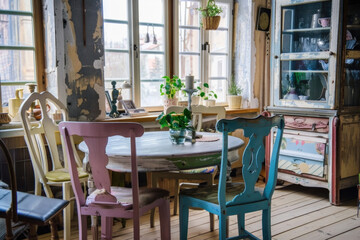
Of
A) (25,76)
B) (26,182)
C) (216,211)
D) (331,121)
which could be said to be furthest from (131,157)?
(331,121)

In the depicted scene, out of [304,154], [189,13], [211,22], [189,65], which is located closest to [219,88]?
[189,65]

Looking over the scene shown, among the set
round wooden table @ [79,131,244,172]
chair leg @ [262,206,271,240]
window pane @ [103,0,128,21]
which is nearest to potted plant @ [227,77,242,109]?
window pane @ [103,0,128,21]

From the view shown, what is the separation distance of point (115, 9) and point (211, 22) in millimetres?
1048

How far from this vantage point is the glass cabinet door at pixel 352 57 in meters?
3.63

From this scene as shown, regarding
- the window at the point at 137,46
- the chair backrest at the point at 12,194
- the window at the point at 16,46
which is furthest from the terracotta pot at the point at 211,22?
the chair backrest at the point at 12,194

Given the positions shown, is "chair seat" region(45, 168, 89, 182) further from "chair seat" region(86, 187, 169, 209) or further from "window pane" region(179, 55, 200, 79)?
"window pane" region(179, 55, 200, 79)

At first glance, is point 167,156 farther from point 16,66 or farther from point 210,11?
point 210,11

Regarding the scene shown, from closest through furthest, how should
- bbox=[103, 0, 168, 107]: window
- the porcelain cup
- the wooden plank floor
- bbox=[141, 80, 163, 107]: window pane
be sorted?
the wooden plank floor, the porcelain cup, bbox=[103, 0, 168, 107]: window, bbox=[141, 80, 163, 107]: window pane

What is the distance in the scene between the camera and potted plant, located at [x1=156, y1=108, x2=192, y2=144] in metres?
2.40

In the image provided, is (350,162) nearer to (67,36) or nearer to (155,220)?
(155,220)

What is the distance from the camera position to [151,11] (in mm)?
4008

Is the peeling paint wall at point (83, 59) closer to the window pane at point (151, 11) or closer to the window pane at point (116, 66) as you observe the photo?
the window pane at point (116, 66)

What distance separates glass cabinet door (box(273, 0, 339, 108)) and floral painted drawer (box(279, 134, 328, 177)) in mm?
344

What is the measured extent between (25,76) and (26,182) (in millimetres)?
923
